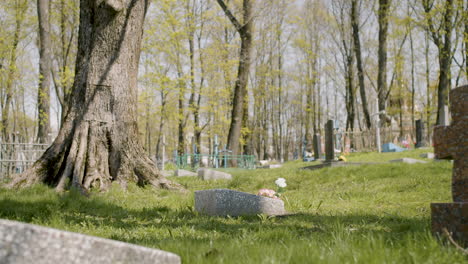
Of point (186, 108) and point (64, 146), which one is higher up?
point (186, 108)

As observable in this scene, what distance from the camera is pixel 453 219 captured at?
2.46 m

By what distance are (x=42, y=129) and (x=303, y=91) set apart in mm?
30367

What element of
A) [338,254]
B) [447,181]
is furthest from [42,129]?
[338,254]

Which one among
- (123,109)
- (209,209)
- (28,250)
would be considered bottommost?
(209,209)

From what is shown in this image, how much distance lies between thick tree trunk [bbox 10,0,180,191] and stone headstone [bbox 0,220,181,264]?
20.0 ft

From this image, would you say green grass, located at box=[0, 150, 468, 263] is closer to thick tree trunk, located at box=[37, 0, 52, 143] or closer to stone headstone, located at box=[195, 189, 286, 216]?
stone headstone, located at box=[195, 189, 286, 216]

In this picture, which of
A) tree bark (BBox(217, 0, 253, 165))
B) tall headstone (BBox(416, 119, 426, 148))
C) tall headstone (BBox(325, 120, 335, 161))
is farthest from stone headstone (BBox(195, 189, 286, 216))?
tall headstone (BBox(416, 119, 426, 148))

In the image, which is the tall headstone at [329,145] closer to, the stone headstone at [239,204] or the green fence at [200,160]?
the green fence at [200,160]

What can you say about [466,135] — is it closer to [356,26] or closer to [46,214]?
[46,214]

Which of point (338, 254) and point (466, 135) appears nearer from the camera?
point (338, 254)

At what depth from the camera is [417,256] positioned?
7.31ft

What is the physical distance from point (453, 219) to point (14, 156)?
12724mm

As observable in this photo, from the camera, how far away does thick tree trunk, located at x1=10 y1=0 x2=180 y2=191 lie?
766cm

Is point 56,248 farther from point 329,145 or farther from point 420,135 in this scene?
point 420,135
